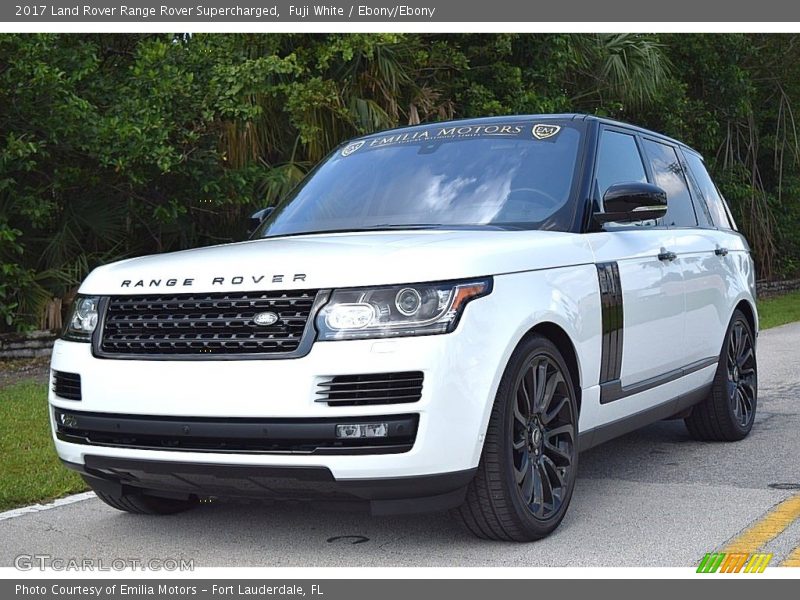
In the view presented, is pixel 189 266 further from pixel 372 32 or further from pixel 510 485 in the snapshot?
pixel 372 32

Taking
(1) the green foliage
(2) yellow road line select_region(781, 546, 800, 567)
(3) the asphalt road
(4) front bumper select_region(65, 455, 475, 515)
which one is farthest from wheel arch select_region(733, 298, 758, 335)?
(1) the green foliage

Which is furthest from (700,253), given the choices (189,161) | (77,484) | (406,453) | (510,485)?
(189,161)

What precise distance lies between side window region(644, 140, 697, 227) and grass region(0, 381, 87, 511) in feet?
12.1

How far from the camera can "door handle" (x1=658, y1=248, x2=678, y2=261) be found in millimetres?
6070

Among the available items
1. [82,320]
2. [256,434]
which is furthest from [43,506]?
[256,434]

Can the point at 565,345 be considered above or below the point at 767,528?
above

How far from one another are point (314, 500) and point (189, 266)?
3.49ft

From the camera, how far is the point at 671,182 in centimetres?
690

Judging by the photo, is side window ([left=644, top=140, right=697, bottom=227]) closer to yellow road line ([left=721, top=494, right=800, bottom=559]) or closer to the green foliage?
yellow road line ([left=721, top=494, right=800, bottom=559])

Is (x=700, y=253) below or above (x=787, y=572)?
above

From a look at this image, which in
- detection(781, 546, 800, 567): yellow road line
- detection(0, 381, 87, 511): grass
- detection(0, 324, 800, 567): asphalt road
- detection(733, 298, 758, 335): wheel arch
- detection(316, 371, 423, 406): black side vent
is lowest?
detection(0, 381, 87, 511): grass

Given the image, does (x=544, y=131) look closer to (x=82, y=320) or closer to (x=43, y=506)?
(x=82, y=320)

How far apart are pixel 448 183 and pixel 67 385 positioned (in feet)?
6.91

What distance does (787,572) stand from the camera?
13.9 ft
